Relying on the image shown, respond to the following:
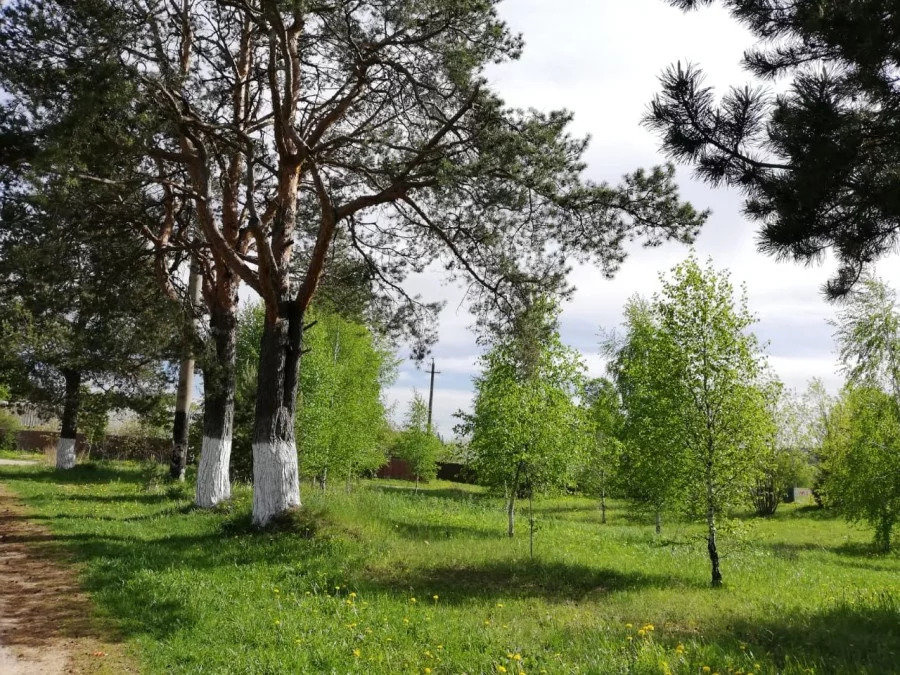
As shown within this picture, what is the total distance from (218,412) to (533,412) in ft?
25.2

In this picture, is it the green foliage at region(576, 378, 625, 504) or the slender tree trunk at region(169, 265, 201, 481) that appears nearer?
the slender tree trunk at region(169, 265, 201, 481)

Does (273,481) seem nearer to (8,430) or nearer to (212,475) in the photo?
(212,475)

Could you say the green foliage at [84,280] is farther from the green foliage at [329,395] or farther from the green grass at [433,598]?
the green foliage at [329,395]

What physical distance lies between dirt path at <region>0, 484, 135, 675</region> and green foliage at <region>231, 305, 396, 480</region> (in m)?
8.57

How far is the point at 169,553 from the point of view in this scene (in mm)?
9750

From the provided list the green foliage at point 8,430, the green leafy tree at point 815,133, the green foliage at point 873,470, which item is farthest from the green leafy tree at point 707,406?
the green foliage at point 8,430

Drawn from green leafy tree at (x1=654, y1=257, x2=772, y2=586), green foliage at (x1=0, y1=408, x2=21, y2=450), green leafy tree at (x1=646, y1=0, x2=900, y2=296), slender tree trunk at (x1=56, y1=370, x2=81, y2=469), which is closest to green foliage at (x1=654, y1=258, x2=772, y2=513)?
green leafy tree at (x1=654, y1=257, x2=772, y2=586)

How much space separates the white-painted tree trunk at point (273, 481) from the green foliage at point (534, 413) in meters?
5.07

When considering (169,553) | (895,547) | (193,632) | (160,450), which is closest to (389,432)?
(160,450)

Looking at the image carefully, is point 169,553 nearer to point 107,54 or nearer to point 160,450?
point 107,54

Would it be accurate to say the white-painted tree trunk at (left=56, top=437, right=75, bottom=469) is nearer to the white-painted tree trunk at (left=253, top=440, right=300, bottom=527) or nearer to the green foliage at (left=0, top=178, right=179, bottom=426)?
the green foliage at (left=0, top=178, right=179, bottom=426)

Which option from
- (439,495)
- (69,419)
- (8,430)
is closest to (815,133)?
(69,419)

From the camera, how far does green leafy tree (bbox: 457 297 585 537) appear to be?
40.4ft

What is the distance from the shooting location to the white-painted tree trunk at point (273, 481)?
11383 mm
